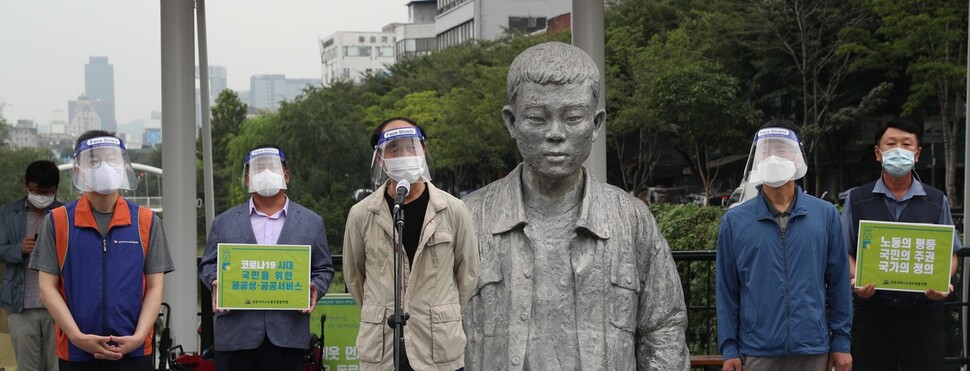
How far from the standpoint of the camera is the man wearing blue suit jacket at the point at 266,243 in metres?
5.70

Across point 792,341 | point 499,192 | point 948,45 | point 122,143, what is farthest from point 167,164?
point 948,45

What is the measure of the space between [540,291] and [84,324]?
2.94 metres

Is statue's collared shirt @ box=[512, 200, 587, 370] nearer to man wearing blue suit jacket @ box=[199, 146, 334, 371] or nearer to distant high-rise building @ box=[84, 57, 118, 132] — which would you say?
man wearing blue suit jacket @ box=[199, 146, 334, 371]

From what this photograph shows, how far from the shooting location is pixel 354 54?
20000 mm

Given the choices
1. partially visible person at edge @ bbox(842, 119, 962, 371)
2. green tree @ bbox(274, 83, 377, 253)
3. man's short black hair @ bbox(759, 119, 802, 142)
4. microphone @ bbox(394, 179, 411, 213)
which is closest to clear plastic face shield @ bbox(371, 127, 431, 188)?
microphone @ bbox(394, 179, 411, 213)

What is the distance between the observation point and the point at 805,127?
929 inches

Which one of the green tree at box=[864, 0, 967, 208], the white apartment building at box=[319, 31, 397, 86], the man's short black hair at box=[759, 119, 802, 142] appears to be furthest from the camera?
the green tree at box=[864, 0, 967, 208]

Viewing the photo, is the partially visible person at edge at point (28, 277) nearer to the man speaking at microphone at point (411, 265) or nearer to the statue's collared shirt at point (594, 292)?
the man speaking at microphone at point (411, 265)

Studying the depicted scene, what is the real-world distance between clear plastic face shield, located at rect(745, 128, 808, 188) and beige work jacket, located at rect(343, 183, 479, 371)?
1563mm

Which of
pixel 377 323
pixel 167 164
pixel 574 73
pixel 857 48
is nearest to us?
pixel 574 73

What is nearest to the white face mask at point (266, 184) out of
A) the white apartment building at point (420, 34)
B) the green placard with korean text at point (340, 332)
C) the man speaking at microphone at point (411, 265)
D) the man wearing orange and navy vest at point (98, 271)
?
the man wearing orange and navy vest at point (98, 271)

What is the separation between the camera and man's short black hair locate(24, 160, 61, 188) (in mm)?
7090

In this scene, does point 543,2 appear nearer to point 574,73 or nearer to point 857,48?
point 857,48

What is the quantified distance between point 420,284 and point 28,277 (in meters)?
3.60
